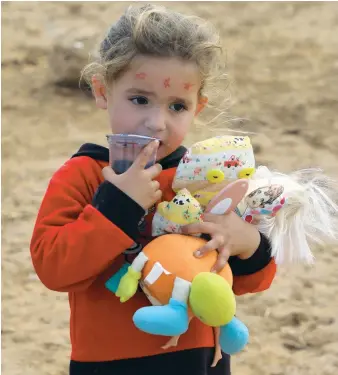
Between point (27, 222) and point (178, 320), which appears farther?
point (27, 222)

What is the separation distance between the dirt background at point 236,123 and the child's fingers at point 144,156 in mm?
1896

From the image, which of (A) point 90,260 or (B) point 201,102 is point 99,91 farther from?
(A) point 90,260

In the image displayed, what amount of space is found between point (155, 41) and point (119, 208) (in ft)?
1.05

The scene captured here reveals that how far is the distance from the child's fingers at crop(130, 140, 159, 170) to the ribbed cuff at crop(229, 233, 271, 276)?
1.01 ft

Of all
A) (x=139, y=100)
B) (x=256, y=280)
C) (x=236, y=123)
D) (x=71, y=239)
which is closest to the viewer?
(x=71, y=239)

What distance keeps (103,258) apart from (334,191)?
1.81 feet

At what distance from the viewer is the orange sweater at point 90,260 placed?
1.19 meters

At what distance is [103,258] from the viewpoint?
1.19 meters

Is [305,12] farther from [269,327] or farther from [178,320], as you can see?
[178,320]

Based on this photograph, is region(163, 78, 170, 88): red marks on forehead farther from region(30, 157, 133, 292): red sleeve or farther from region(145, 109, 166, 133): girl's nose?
region(30, 157, 133, 292): red sleeve

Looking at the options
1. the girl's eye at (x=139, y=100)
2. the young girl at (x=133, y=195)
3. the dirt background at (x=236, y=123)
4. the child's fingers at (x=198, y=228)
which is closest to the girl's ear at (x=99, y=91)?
the young girl at (x=133, y=195)

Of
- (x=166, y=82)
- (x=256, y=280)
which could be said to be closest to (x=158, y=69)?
(x=166, y=82)

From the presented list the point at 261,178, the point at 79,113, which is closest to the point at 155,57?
the point at 261,178

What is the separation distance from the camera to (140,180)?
1213mm
